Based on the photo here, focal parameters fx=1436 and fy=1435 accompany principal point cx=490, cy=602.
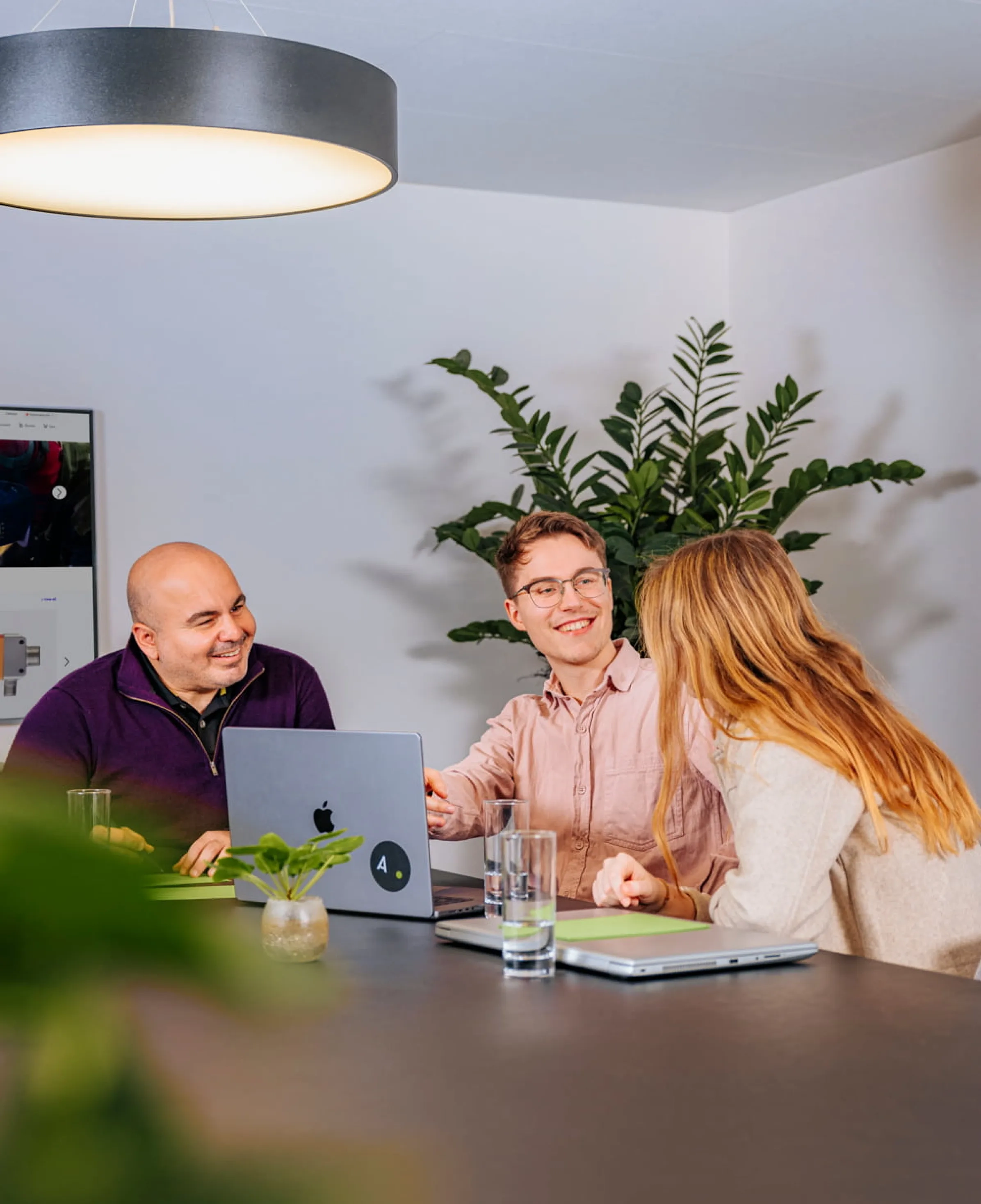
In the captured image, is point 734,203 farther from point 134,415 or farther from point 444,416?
point 134,415

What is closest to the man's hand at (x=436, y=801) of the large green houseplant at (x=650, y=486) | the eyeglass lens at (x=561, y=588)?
the eyeglass lens at (x=561, y=588)

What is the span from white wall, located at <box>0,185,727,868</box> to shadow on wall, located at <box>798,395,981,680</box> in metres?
0.91

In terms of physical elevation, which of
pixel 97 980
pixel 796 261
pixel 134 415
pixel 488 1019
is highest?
pixel 796 261

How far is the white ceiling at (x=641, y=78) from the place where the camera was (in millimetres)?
3322

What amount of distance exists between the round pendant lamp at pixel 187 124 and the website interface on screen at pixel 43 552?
224 cm

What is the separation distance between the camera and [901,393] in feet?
14.9

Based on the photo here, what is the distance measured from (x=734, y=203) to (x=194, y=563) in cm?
301

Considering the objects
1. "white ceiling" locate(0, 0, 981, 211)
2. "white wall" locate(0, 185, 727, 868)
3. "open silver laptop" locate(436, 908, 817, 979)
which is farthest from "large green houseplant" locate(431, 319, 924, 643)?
"open silver laptop" locate(436, 908, 817, 979)

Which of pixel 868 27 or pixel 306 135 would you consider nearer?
pixel 306 135

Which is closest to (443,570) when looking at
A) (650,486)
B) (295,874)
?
(650,486)

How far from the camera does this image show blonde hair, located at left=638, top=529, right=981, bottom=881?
192cm

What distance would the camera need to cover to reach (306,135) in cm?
176

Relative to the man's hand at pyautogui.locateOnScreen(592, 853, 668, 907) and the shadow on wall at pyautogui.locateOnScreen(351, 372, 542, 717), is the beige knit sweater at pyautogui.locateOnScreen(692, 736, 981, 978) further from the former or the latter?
the shadow on wall at pyautogui.locateOnScreen(351, 372, 542, 717)

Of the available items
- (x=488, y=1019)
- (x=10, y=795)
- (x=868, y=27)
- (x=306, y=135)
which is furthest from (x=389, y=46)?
(x=10, y=795)
